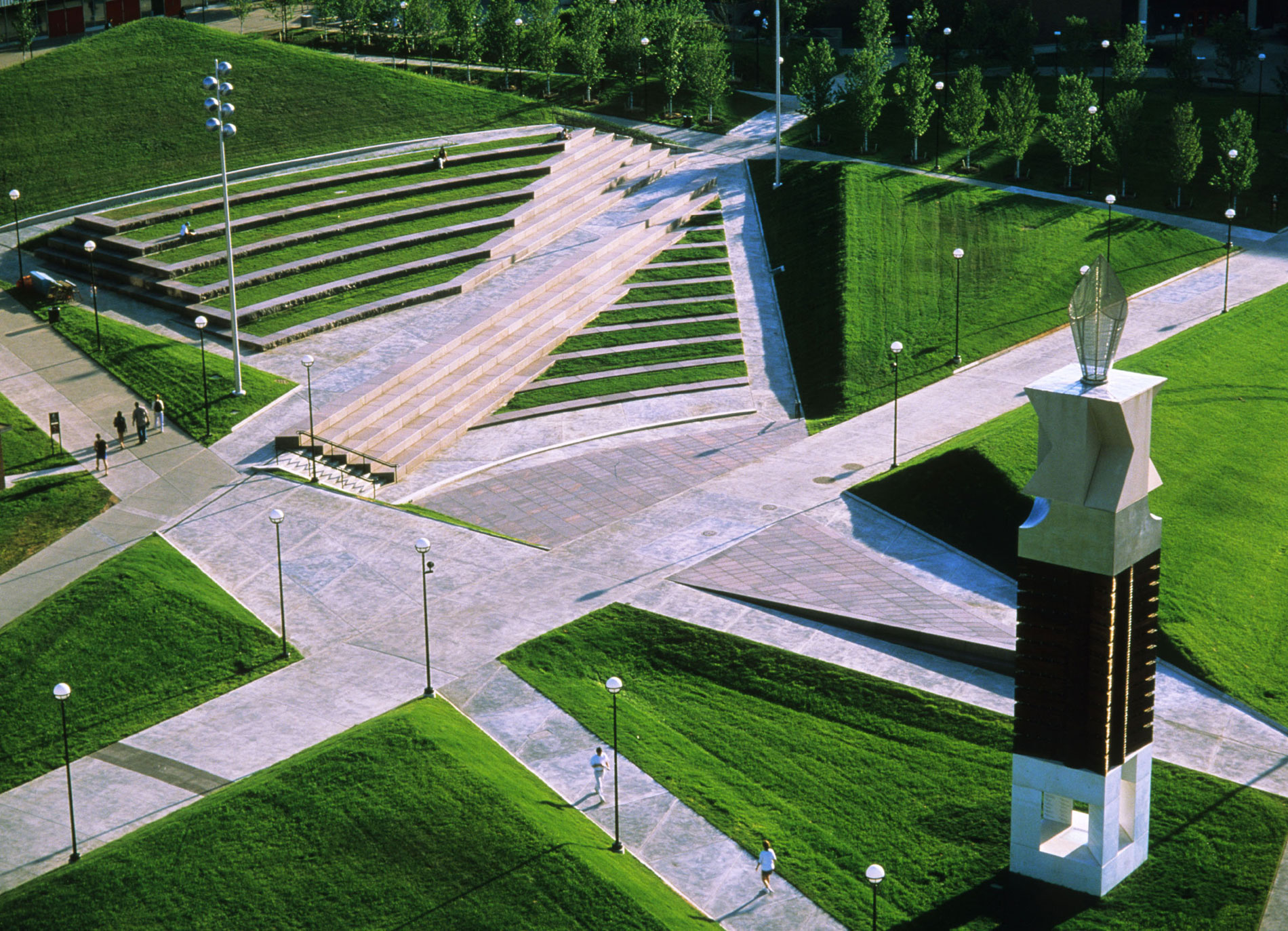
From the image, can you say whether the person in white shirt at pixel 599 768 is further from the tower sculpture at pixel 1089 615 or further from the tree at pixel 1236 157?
the tree at pixel 1236 157

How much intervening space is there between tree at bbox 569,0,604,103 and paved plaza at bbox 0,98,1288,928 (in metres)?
29.6

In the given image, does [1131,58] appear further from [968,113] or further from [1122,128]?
[968,113]

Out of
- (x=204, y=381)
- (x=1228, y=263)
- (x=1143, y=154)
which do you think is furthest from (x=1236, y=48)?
(x=204, y=381)

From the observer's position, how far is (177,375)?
174 ft

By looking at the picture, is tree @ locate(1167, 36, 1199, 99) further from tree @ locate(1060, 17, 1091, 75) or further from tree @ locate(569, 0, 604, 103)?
tree @ locate(569, 0, 604, 103)

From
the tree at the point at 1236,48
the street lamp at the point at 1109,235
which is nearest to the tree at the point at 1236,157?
the street lamp at the point at 1109,235

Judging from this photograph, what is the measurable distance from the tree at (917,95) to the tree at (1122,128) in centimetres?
914

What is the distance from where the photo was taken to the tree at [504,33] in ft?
277

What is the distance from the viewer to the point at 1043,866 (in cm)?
2977

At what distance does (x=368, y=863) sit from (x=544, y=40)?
6341 cm

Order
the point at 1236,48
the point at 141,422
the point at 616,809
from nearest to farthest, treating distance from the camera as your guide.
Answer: the point at 616,809, the point at 141,422, the point at 1236,48

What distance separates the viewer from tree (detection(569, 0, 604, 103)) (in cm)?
8338

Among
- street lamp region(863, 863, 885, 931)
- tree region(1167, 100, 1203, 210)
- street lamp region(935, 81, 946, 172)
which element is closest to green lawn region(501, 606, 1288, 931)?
street lamp region(863, 863, 885, 931)

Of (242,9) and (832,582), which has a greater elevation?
(242,9)
